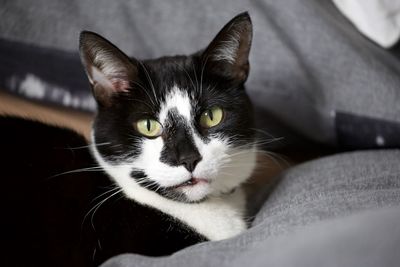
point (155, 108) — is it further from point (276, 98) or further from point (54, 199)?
point (276, 98)

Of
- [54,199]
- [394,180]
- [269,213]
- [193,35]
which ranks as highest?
[54,199]

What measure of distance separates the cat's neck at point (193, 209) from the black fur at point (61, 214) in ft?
0.06

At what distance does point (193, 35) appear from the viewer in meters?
1.41

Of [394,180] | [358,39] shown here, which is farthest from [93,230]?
[358,39]

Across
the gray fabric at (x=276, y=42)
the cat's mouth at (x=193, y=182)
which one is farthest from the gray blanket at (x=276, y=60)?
the cat's mouth at (x=193, y=182)

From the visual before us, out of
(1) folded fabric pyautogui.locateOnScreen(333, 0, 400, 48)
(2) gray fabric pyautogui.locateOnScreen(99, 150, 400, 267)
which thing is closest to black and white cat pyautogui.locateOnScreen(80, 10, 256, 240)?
(2) gray fabric pyautogui.locateOnScreen(99, 150, 400, 267)

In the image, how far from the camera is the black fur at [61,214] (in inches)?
34.4

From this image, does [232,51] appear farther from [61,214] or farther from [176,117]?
[61,214]

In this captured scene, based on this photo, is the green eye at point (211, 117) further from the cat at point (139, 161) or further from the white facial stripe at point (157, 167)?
the white facial stripe at point (157, 167)

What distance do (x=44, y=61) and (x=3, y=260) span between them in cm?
74

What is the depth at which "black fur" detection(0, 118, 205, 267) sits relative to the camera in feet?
2.87

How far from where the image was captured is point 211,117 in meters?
1.04

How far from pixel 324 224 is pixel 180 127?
1.27 feet

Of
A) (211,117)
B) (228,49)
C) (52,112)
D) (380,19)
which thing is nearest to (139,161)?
(211,117)
